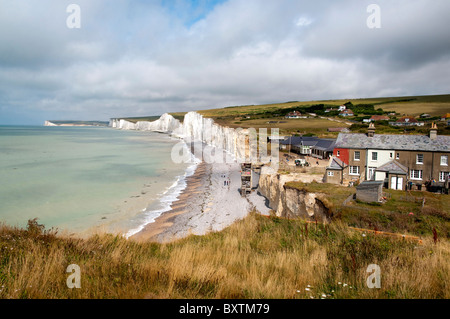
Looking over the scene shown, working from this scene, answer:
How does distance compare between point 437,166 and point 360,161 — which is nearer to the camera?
point 437,166

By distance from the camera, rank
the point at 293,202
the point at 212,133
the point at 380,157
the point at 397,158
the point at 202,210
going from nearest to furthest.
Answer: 1. the point at 293,202
2. the point at 202,210
3. the point at 397,158
4. the point at 380,157
5. the point at 212,133

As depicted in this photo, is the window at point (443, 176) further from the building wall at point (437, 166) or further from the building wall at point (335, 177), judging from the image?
the building wall at point (335, 177)

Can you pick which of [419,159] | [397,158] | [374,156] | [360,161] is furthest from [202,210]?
[419,159]

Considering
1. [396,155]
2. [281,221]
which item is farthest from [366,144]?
[281,221]

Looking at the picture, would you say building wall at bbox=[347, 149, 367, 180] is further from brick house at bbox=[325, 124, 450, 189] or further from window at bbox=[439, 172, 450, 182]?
window at bbox=[439, 172, 450, 182]

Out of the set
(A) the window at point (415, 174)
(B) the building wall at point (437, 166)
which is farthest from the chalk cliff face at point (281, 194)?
(B) the building wall at point (437, 166)

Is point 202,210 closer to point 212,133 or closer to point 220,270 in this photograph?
point 220,270
